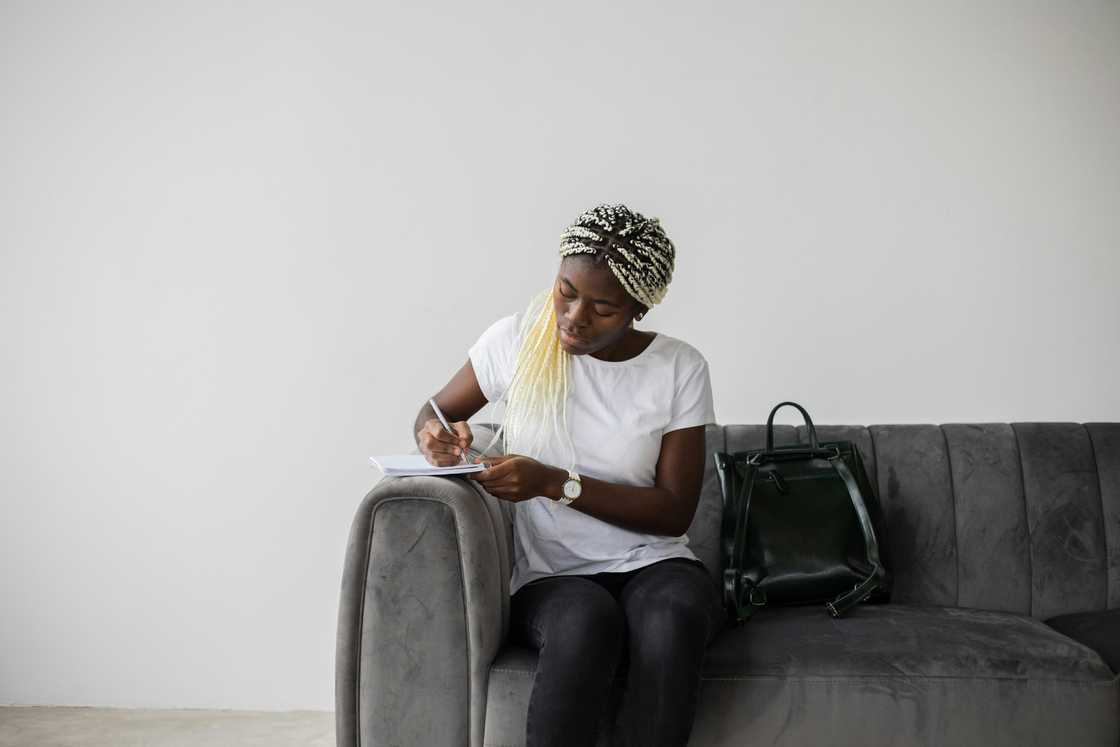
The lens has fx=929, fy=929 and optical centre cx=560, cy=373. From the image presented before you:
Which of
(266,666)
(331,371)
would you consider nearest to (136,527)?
(266,666)

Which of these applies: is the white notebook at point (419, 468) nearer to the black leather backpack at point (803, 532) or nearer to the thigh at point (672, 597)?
the thigh at point (672, 597)

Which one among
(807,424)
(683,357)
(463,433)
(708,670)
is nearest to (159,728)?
(463,433)

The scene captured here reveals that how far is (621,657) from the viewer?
1.54 m

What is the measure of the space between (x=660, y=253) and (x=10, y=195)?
1.98 m

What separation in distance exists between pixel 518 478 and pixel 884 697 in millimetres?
722

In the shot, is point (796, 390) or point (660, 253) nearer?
point (660, 253)

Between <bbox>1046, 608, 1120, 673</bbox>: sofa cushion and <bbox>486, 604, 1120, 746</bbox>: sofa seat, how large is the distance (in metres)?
0.11

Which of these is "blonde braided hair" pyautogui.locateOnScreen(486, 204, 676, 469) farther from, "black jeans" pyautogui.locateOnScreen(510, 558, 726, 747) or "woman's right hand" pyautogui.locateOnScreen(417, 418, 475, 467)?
"black jeans" pyautogui.locateOnScreen(510, 558, 726, 747)

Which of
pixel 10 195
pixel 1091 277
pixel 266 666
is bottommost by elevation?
pixel 266 666

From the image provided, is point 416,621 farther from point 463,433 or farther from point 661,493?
point 661,493

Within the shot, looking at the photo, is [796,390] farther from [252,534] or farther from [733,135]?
[252,534]

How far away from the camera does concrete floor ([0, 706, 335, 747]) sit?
7.78ft

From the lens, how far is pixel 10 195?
263cm

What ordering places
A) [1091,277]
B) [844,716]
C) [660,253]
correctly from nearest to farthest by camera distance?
[844,716], [660,253], [1091,277]
